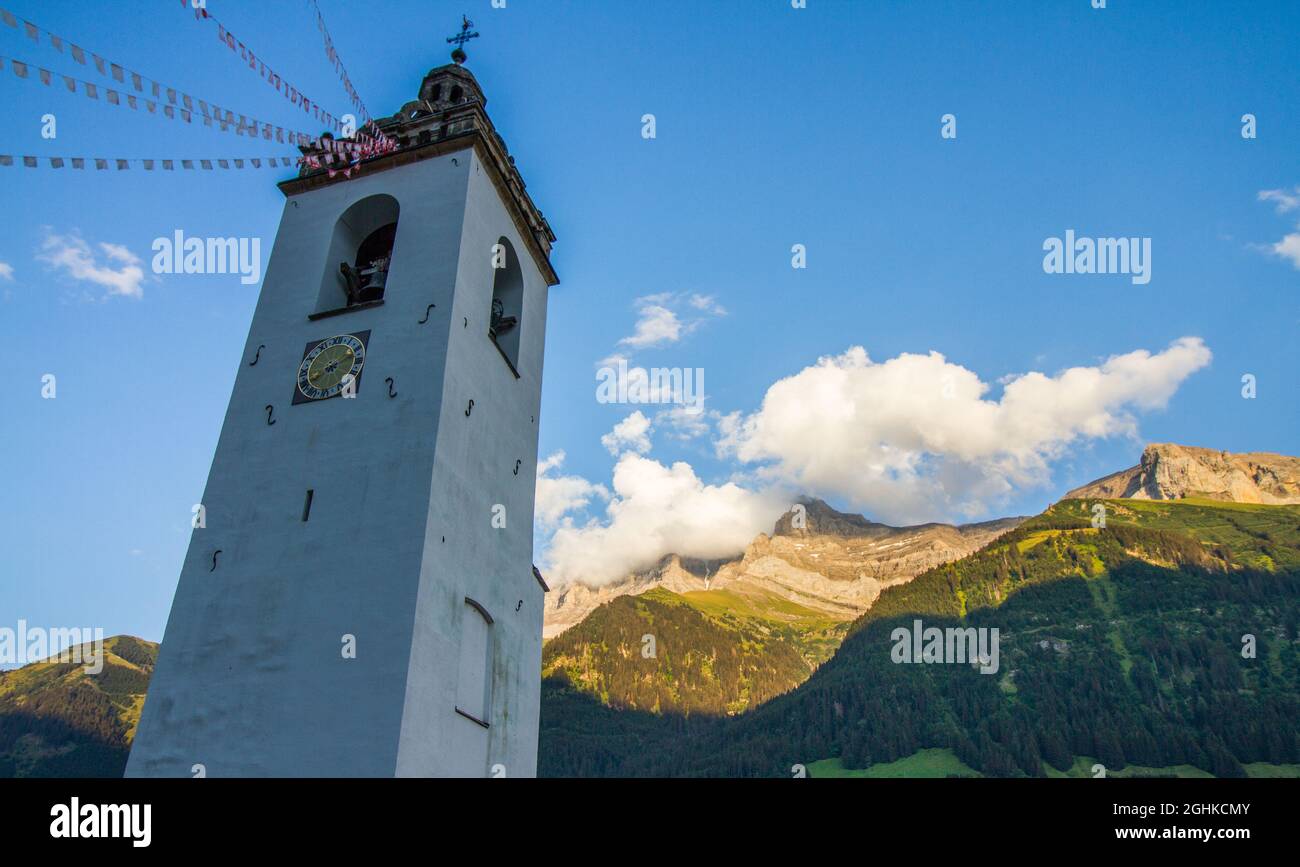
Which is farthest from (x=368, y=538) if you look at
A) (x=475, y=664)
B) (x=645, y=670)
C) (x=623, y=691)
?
(x=645, y=670)

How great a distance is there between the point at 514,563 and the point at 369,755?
6.05 metres

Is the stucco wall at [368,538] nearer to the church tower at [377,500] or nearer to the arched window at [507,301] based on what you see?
the church tower at [377,500]

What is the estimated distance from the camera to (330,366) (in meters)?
18.3

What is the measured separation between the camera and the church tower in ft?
47.9

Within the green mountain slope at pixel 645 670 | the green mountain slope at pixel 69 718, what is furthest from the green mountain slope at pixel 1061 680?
Result: the green mountain slope at pixel 69 718

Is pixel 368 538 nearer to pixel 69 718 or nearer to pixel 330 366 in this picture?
pixel 330 366

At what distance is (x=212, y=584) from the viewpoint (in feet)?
53.4

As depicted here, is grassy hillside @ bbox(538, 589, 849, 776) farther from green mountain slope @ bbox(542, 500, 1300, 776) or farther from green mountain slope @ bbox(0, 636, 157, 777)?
green mountain slope @ bbox(0, 636, 157, 777)

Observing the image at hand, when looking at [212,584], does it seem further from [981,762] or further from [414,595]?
[981,762]

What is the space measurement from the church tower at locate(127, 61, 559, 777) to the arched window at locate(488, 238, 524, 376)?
57mm

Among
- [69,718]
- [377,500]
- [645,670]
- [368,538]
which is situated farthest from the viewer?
[645,670]

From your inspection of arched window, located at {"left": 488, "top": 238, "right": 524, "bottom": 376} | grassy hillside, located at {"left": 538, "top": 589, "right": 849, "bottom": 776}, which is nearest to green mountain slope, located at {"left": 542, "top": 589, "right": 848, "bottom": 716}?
grassy hillside, located at {"left": 538, "top": 589, "right": 849, "bottom": 776}

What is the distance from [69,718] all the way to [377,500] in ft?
428

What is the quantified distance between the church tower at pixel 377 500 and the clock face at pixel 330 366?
5 centimetres
